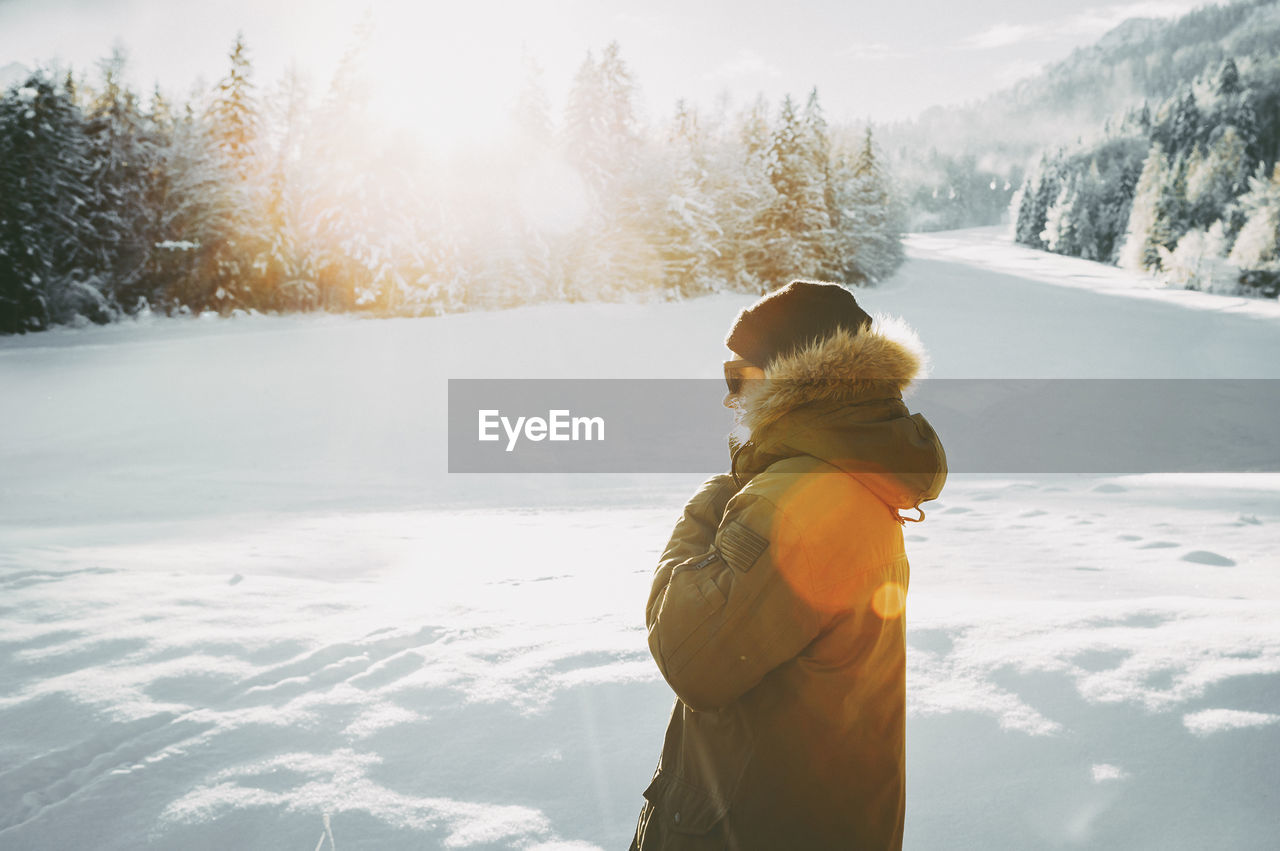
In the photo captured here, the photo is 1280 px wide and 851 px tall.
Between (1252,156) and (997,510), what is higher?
(1252,156)

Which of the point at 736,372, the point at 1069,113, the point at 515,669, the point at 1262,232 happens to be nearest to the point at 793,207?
the point at 1262,232

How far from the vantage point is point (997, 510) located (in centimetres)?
817

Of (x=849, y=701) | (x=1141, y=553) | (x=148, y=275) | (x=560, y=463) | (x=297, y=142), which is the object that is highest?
(x=297, y=142)

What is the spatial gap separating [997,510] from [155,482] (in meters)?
10.8

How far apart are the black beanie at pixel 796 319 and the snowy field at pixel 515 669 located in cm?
178

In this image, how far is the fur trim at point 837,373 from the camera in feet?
5.01

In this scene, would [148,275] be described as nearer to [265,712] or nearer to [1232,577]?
[265,712]

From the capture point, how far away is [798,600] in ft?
4.60

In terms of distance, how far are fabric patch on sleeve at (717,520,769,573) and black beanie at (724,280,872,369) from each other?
0.40 metres

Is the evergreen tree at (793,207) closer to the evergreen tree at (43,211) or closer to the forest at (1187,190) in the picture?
the forest at (1187,190)

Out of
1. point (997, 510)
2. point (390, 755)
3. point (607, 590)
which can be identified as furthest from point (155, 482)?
point (997, 510)

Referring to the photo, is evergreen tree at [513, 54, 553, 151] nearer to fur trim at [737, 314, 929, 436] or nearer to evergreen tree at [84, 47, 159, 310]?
evergreen tree at [84, 47, 159, 310]

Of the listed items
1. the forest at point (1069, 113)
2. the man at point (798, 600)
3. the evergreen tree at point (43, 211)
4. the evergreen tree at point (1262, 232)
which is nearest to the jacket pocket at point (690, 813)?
the man at point (798, 600)

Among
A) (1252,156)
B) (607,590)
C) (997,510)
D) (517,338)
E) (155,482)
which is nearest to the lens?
(607,590)
